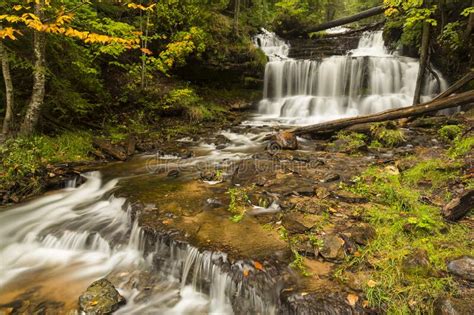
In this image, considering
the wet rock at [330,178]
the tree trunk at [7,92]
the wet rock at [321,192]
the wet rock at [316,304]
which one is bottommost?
the wet rock at [316,304]

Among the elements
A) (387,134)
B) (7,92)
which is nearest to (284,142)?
(387,134)

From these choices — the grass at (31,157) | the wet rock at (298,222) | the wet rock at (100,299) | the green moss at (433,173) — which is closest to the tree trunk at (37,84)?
the grass at (31,157)

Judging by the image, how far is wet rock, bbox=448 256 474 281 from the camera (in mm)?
2889

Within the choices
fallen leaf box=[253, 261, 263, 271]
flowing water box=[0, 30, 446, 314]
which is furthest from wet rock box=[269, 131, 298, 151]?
fallen leaf box=[253, 261, 263, 271]

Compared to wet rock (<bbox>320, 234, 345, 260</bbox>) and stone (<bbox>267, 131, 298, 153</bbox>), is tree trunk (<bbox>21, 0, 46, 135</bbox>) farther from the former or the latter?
wet rock (<bbox>320, 234, 345, 260</bbox>)

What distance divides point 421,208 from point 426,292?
1628 mm

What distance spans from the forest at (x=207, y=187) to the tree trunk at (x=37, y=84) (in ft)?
0.08

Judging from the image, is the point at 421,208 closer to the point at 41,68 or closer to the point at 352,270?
the point at 352,270

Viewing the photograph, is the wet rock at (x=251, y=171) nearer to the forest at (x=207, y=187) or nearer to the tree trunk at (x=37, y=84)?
the forest at (x=207, y=187)

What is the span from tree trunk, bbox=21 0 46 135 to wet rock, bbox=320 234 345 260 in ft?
21.6

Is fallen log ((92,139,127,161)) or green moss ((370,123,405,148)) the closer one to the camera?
green moss ((370,123,405,148))

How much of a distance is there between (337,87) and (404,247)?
11.7m

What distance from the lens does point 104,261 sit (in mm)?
4387

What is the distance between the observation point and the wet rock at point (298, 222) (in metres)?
4.03
